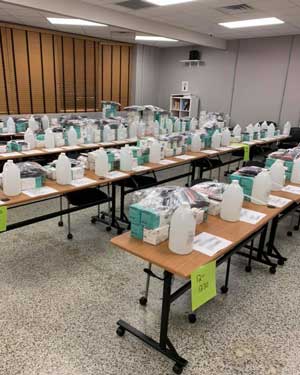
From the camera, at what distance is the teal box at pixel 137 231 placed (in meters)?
1.77

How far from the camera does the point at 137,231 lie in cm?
180

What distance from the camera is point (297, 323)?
2.19 metres

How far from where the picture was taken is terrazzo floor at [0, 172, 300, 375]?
181 centimetres

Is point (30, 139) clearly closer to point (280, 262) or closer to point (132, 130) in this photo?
point (132, 130)

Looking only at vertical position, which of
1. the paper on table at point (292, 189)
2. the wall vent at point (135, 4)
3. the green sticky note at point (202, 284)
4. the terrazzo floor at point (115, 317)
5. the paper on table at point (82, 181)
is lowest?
the terrazzo floor at point (115, 317)

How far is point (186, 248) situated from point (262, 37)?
7.24 metres

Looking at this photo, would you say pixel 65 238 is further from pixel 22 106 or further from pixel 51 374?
pixel 22 106

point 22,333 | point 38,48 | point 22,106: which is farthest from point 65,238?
point 38,48

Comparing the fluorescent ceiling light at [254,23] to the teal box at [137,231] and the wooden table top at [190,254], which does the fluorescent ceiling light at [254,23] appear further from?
Result: the teal box at [137,231]

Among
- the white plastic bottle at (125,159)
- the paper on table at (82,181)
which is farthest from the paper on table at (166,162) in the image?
the paper on table at (82,181)

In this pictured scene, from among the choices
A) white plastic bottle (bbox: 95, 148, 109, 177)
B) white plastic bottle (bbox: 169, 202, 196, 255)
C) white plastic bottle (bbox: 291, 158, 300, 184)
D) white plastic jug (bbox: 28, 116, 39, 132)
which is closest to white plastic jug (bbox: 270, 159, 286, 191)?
white plastic bottle (bbox: 291, 158, 300, 184)

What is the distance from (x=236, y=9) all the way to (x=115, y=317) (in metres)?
4.77

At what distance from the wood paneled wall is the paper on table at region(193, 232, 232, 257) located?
253 inches

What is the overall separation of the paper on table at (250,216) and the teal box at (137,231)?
75 centimetres
